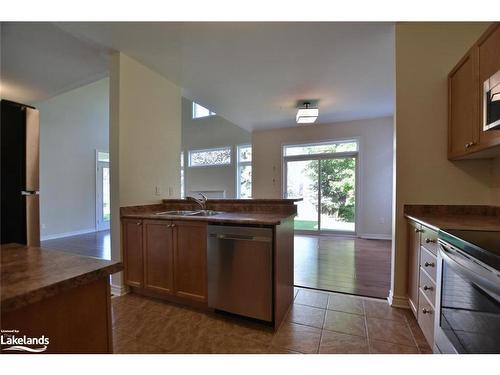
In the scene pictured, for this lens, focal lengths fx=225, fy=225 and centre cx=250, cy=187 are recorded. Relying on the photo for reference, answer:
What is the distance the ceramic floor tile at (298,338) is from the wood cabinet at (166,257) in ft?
2.39

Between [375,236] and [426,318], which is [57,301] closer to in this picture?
[426,318]

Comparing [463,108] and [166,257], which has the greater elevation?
[463,108]

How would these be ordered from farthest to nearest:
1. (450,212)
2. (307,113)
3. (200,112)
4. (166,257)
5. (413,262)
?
(200,112)
(307,113)
(166,257)
(450,212)
(413,262)

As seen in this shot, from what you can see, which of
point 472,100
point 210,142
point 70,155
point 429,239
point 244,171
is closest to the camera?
point 429,239

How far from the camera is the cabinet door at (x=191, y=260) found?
2.01 meters

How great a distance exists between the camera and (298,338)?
169 cm

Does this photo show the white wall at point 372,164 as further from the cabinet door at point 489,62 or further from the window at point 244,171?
the cabinet door at point 489,62

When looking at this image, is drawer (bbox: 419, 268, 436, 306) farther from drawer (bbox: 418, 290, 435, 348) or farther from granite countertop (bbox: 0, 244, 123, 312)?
granite countertop (bbox: 0, 244, 123, 312)

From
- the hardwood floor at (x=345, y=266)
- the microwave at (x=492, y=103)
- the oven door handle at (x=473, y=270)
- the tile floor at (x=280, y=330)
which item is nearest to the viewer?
the oven door handle at (x=473, y=270)

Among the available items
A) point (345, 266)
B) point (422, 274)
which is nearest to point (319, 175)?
point (345, 266)

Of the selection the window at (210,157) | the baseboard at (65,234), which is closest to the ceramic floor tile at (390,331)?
the window at (210,157)

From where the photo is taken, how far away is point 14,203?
179 cm

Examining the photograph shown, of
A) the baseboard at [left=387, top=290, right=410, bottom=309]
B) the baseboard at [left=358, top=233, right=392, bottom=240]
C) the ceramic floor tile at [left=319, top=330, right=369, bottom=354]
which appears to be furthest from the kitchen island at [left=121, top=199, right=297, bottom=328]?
the baseboard at [left=358, top=233, right=392, bottom=240]

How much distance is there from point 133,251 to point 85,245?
9.67 feet
